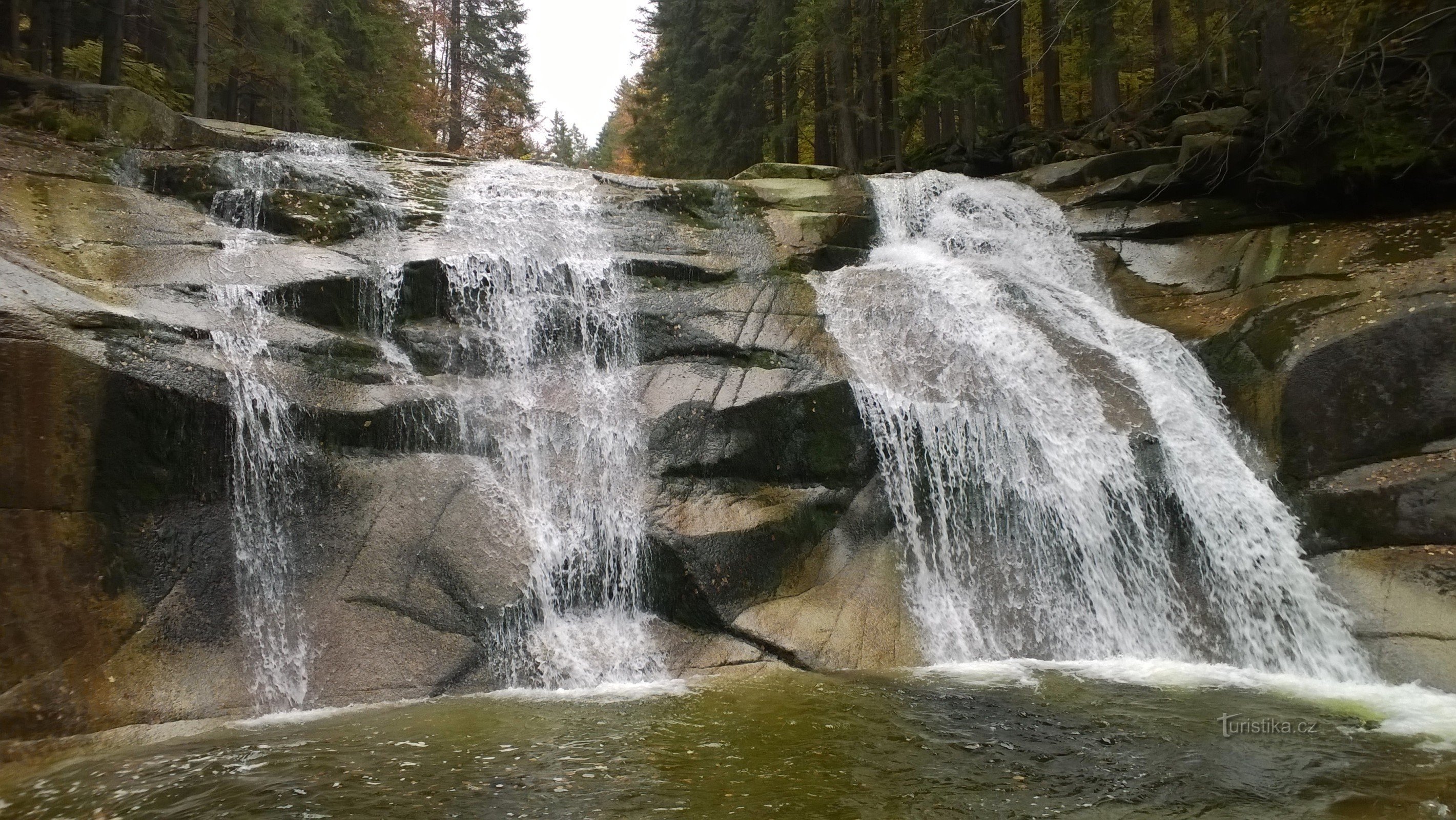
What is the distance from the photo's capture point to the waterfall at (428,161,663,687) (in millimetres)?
7352

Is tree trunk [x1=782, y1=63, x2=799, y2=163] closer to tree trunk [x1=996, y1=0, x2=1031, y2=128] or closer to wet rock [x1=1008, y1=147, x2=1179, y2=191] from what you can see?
tree trunk [x1=996, y1=0, x2=1031, y2=128]

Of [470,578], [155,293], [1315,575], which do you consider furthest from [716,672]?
[155,293]

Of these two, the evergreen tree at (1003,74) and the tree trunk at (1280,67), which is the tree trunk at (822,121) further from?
the tree trunk at (1280,67)

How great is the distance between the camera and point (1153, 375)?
31.8 feet

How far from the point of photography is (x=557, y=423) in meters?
8.66

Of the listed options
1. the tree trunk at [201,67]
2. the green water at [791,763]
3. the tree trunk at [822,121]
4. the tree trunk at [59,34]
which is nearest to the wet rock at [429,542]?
the green water at [791,763]

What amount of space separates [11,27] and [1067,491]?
18.2 meters

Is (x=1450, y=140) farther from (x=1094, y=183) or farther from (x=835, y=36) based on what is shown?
(x=835, y=36)

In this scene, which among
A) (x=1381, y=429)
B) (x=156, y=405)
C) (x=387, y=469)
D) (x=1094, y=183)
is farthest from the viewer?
(x=1094, y=183)

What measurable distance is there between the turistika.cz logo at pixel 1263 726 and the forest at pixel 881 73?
4.98 m

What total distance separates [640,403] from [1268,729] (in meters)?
5.91

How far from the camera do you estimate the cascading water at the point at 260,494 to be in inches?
265

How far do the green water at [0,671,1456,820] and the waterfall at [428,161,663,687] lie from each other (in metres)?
0.96

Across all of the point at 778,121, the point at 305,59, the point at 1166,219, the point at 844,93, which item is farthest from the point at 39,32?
the point at 1166,219
